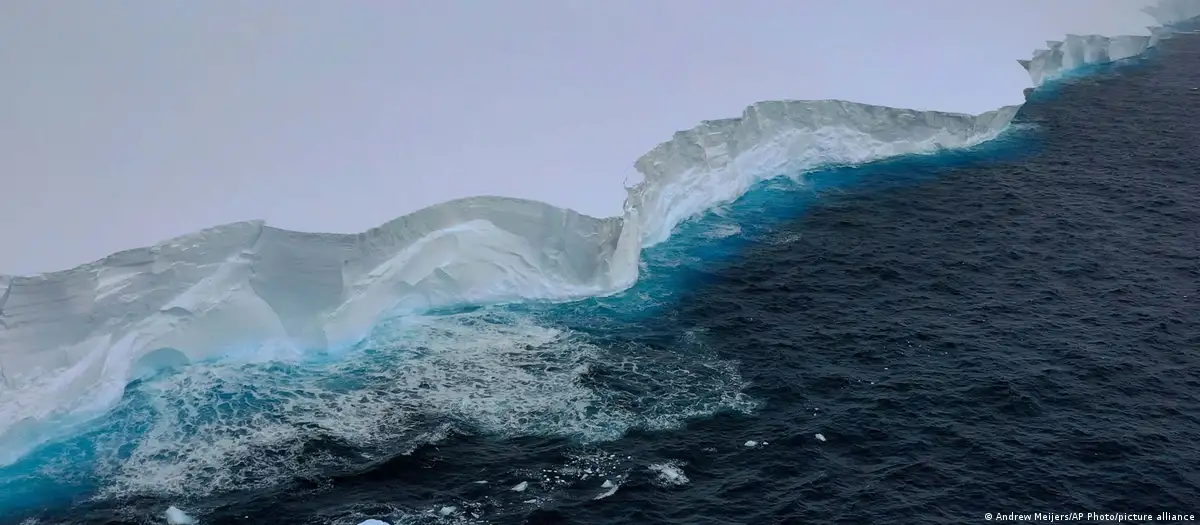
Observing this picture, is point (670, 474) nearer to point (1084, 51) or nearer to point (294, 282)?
point (294, 282)

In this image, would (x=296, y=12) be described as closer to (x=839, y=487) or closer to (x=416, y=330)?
(x=416, y=330)

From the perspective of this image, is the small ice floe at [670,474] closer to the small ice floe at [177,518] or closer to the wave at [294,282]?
the wave at [294,282]

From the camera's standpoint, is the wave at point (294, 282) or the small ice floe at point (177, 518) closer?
the small ice floe at point (177, 518)

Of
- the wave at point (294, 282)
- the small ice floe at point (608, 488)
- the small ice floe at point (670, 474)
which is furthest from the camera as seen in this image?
the wave at point (294, 282)
